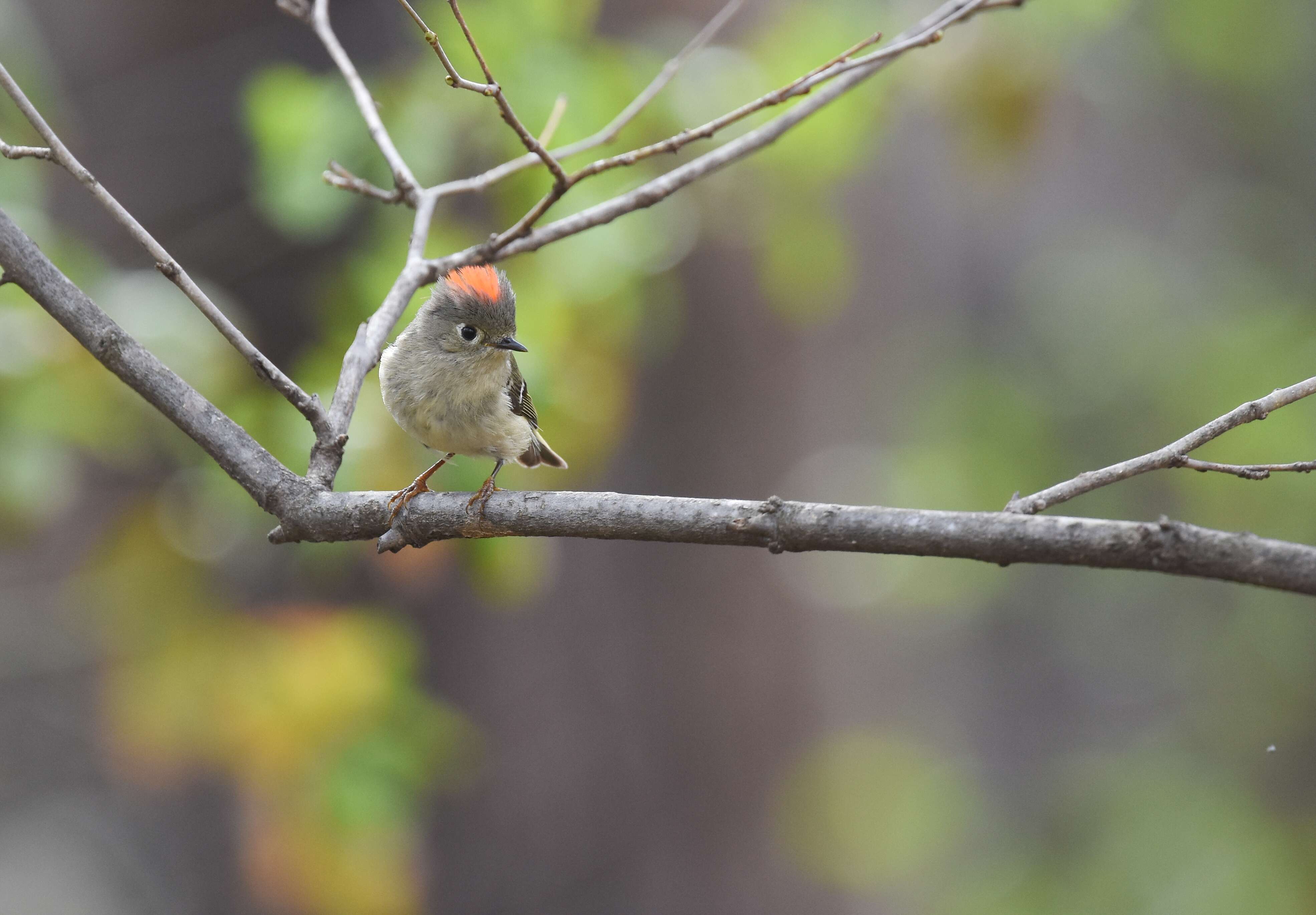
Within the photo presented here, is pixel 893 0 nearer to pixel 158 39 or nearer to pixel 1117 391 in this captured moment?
pixel 1117 391

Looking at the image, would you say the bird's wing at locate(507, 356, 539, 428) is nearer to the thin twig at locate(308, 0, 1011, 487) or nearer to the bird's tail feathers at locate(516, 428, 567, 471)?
the bird's tail feathers at locate(516, 428, 567, 471)

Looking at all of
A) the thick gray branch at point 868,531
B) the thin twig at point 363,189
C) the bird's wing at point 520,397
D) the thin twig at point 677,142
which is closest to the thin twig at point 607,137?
the thin twig at point 363,189

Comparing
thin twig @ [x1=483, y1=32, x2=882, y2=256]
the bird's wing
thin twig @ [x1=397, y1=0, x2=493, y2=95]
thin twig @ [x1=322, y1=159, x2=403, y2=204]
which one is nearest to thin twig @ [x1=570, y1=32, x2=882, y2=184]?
thin twig @ [x1=483, y1=32, x2=882, y2=256]

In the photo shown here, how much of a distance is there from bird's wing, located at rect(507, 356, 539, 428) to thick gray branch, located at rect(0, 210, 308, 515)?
1.18 m

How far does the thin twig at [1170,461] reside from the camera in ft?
4.81

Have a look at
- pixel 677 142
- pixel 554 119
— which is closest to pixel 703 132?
pixel 677 142

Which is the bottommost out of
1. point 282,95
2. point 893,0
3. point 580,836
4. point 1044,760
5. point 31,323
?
point 580,836

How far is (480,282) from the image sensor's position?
2818mm

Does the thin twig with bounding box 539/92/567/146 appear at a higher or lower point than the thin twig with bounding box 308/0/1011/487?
higher

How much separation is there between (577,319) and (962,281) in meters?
5.81

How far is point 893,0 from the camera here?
4098 mm

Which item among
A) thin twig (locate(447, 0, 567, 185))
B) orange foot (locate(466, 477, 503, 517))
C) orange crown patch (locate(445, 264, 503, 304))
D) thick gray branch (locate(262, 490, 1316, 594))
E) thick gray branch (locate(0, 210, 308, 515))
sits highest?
orange crown patch (locate(445, 264, 503, 304))

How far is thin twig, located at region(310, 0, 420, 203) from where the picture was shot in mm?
2309

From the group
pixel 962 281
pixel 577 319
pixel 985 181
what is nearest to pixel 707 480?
pixel 577 319
